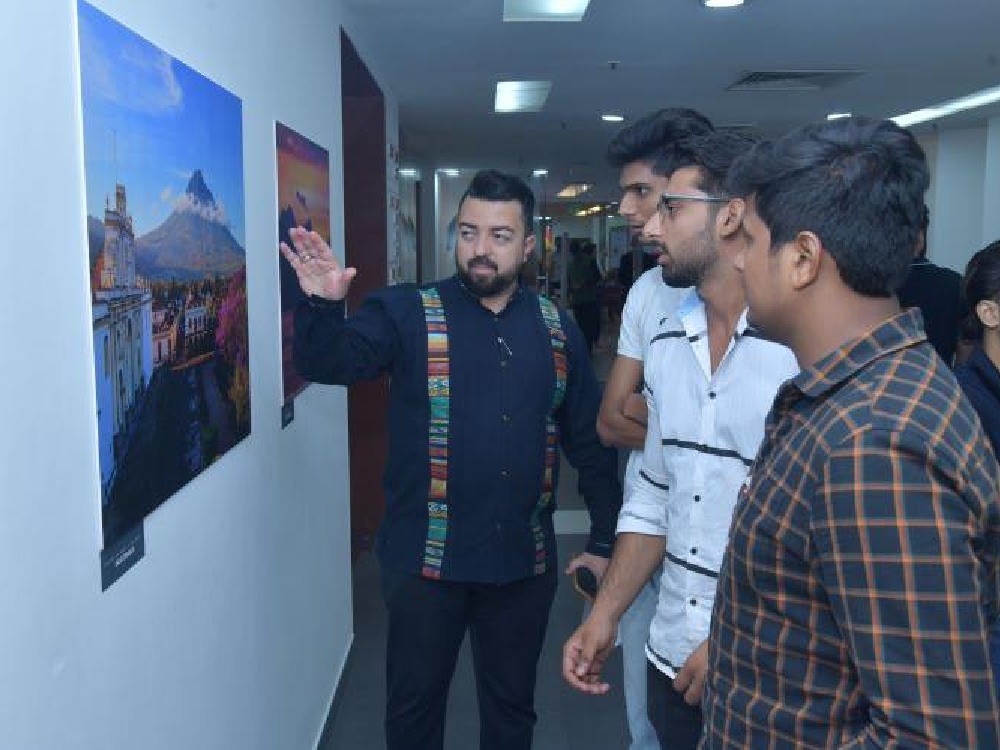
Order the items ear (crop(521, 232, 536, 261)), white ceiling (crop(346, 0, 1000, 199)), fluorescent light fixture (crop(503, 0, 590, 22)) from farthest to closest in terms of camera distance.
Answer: white ceiling (crop(346, 0, 1000, 199))
fluorescent light fixture (crop(503, 0, 590, 22))
ear (crop(521, 232, 536, 261))

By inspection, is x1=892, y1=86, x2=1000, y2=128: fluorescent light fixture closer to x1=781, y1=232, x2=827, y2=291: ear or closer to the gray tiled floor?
the gray tiled floor

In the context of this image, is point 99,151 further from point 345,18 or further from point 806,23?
point 806,23

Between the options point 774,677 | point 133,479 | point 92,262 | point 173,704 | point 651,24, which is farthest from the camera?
point 651,24

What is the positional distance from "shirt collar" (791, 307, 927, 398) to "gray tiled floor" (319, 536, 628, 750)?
7.63ft

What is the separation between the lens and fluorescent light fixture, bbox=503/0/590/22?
3.99m

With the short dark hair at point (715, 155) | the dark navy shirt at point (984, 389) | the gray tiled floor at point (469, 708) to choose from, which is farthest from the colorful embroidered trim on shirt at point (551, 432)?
the gray tiled floor at point (469, 708)

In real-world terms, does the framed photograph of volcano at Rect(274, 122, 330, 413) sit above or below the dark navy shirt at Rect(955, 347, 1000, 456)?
above

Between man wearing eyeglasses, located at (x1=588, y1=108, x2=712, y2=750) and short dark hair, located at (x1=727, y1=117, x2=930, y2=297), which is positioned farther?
man wearing eyeglasses, located at (x1=588, y1=108, x2=712, y2=750)

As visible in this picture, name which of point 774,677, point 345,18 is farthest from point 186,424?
point 345,18

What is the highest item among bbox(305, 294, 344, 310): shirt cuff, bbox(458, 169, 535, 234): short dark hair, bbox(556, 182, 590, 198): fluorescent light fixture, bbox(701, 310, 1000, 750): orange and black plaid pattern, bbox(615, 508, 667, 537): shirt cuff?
bbox(556, 182, 590, 198): fluorescent light fixture

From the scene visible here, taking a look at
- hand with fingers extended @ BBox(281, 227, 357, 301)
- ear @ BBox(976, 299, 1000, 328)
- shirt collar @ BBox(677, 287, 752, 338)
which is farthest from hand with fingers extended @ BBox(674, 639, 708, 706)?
ear @ BBox(976, 299, 1000, 328)

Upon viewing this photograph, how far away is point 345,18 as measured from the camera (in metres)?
3.74

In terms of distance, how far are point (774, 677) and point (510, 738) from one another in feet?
5.06

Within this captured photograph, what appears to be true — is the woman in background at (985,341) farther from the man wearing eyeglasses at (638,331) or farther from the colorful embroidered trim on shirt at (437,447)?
the colorful embroidered trim on shirt at (437,447)
